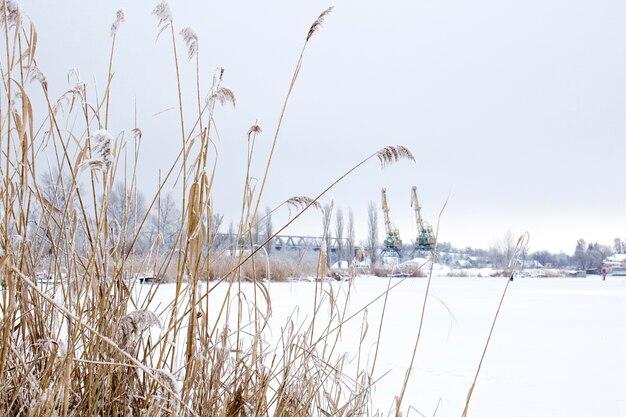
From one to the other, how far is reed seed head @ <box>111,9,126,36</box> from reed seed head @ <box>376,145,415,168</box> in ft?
1.59

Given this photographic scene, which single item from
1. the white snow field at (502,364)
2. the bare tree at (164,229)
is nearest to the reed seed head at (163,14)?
the bare tree at (164,229)

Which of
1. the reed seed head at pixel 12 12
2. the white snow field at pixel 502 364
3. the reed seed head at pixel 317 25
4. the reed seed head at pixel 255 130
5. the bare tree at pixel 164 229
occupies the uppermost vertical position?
the reed seed head at pixel 317 25

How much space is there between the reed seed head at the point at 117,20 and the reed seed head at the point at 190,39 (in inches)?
6.2

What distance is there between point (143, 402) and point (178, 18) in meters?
0.58

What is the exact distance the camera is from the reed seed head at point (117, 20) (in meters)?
0.90

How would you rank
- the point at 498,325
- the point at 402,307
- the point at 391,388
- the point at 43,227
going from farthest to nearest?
1. the point at 402,307
2. the point at 498,325
3. the point at 391,388
4. the point at 43,227

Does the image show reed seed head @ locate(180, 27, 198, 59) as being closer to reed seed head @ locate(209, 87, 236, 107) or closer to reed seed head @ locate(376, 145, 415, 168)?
reed seed head @ locate(209, 87, 236, 107)

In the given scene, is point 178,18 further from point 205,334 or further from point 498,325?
point 498,325

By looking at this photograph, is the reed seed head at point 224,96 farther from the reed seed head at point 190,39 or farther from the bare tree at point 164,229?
the bare tree at point 164,229

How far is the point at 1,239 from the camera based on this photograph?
2.33ft

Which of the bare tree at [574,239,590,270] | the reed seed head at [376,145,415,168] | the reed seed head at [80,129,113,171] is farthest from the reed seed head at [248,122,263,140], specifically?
the bare tree at [574,239,590,270]

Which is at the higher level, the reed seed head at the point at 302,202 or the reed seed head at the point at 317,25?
the reed seed head at the point at 317,25

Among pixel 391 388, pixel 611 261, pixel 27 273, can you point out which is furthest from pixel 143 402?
pixel 611 261

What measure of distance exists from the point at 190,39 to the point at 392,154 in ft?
1.09
